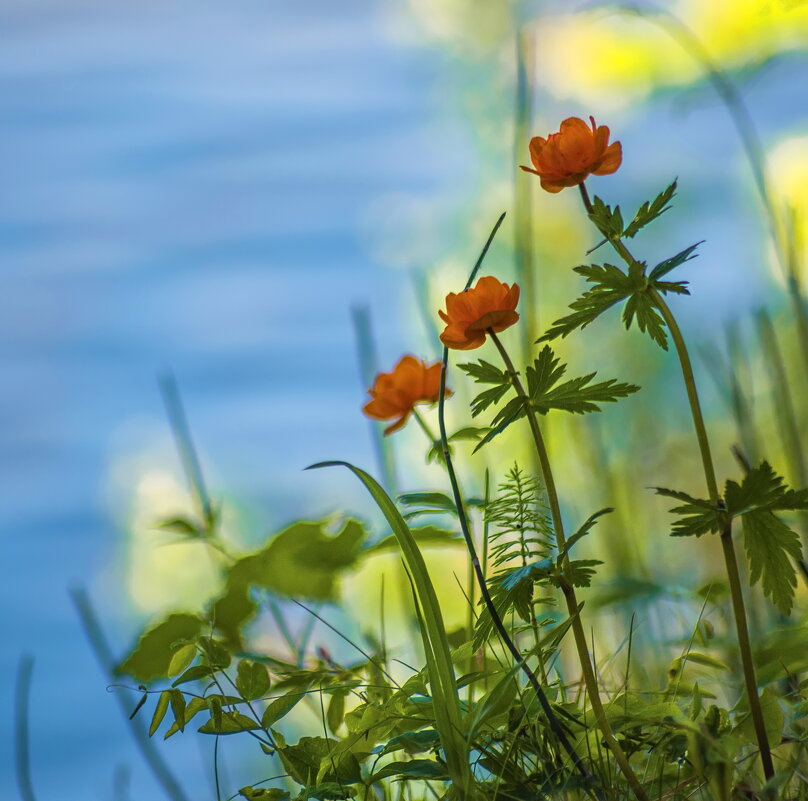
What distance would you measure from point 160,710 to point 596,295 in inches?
10.8

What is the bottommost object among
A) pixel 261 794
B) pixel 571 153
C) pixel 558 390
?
pixel 261 794

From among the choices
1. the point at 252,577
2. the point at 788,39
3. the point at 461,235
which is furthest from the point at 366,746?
the point at 461,235

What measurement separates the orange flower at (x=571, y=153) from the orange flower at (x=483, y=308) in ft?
0.19

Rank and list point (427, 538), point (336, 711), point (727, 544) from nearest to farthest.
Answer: point (727, 544), point (336, 711), point (427, 538)

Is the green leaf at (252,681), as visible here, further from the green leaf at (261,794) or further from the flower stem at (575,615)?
the flower stem at (575,615)

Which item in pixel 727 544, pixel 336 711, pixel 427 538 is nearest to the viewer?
pixel 727 544

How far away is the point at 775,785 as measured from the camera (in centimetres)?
32

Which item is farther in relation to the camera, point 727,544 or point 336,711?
point 336,711

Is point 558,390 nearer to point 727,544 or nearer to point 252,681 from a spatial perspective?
point 727,544

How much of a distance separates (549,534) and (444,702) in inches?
4.7

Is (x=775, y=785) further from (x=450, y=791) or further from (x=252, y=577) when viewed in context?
(x=252, y=577)

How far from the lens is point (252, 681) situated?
459mm

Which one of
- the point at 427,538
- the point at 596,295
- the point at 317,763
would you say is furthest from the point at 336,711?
the point at 596,295

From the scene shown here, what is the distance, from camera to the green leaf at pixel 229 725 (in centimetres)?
43
